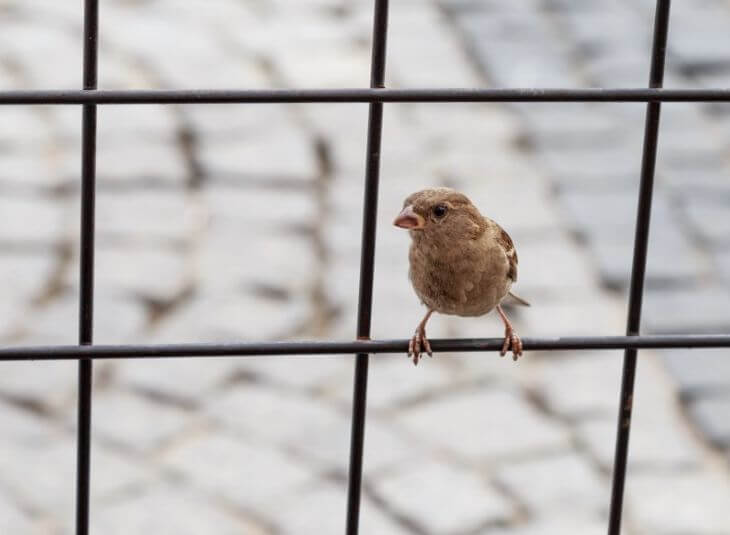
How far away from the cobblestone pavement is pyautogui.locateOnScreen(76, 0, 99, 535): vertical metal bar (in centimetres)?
206

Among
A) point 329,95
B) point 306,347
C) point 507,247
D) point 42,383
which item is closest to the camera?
point 329,95

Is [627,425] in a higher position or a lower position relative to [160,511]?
lower

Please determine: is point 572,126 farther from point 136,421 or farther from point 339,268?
point 136,421

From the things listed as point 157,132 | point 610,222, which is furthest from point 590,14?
point 157,132

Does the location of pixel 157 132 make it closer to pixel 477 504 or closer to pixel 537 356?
pixel 537 356

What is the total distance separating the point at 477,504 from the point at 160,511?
871 millimetres

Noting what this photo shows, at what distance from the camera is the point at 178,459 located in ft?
14.1

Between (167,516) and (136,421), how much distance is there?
492mm

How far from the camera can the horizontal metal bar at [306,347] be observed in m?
1.88

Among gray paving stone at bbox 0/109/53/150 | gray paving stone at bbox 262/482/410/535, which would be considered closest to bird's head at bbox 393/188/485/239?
gray paving stone at bbox 262/482/410/535

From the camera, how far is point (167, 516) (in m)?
4.04

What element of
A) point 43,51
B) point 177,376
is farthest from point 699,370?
point 43,51

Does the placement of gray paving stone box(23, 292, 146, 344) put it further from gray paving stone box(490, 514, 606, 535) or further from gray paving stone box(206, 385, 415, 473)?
gray paving stone box(490, 514, 606, 535)

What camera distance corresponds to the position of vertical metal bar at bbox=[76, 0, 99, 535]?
179 cm
